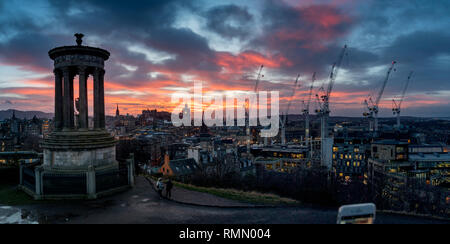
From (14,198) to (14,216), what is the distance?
4.54 meters

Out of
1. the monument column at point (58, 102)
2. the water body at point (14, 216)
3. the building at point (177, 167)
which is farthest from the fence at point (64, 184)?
the building at point (177, 167)

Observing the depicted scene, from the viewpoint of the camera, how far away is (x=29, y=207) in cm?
1502

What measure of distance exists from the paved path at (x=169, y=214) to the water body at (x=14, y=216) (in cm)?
41

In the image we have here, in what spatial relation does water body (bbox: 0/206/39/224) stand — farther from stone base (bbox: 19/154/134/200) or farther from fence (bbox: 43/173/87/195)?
fence (bbox: 43/173/87/195)

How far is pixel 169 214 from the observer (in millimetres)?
13555

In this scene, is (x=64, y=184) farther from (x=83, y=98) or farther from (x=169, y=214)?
(x=169, y=214)

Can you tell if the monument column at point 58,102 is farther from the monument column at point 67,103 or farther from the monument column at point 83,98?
the monument column at point 83,98

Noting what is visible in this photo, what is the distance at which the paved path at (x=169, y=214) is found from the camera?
12.5 meters

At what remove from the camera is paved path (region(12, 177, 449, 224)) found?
12492 mm

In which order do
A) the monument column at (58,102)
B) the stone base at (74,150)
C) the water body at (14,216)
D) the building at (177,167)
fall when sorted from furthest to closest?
the building at (177,167)
the monument column at (58,102)
the stone base at (74,150)
the water body at (14,216)

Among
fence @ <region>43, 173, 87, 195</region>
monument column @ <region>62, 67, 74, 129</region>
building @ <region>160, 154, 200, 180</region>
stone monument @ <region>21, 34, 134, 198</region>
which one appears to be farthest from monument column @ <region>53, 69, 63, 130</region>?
building @ <region>160, 154, 200, 180</region>
